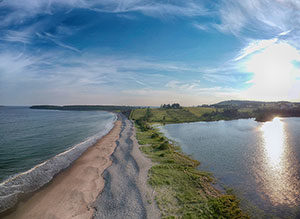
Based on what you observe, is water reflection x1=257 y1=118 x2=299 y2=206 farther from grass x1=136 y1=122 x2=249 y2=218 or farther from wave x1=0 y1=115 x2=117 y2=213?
wave x1=0 y1=115 x2=117 y2=213

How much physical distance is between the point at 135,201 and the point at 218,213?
968cm

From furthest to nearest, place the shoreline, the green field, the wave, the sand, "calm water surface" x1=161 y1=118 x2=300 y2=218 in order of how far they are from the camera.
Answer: the green field → the wave → "calm water surface" x1=161 y1=118 x2=300 y2=218 → the shoreline → the sand

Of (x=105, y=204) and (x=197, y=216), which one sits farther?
(x=105, y=204)

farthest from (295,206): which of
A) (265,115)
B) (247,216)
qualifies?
(265,115)

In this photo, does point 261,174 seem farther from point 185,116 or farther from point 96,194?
point 185,116

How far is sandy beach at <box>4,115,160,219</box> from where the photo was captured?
1579 cm

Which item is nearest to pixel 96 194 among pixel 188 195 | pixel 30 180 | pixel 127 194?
pixel 127 194

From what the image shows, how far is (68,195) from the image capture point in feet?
63.1

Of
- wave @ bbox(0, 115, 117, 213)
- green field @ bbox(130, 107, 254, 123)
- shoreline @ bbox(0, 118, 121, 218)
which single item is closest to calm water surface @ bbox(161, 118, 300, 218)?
shoreline @ bbox(0, 118, 121, 218)

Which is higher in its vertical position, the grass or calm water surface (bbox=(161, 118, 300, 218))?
the grass

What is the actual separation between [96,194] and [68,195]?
12.6 feet

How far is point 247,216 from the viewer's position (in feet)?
51.1

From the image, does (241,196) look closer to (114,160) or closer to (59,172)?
(114,160)

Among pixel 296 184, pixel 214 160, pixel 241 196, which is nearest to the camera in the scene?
pixel 241 196
